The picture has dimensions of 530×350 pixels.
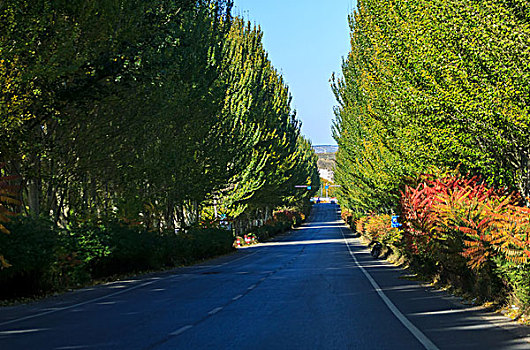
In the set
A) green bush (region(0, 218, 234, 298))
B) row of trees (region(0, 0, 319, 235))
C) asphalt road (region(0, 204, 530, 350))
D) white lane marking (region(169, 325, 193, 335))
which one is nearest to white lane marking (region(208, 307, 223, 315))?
asphalt road (region(0, 204, 530, 350))

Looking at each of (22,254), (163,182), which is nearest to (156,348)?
(22,254)

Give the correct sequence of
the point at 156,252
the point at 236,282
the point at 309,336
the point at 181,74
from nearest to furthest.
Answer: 1. the point at 309,336
2. the point at 236,282
3. the point at 156,252
4. the point at 181,74

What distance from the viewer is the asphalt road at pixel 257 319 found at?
1059 cm

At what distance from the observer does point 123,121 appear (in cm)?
2652

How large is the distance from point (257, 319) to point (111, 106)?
14053mm

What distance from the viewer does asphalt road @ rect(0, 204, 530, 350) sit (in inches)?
417

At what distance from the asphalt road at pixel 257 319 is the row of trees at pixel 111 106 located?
473 centimetres

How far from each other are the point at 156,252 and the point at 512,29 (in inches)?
793

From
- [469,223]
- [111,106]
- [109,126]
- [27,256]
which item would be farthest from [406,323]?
[109,126]

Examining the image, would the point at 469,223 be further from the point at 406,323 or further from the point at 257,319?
the point at 257,319

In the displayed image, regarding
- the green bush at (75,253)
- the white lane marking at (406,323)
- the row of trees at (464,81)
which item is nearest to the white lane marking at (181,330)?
the white lane marking at (406,323)

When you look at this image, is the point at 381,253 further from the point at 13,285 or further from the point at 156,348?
the point at 156,348

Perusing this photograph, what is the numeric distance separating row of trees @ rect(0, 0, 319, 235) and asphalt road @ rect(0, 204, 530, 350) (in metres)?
4.73

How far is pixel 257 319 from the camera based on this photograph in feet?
44.0
